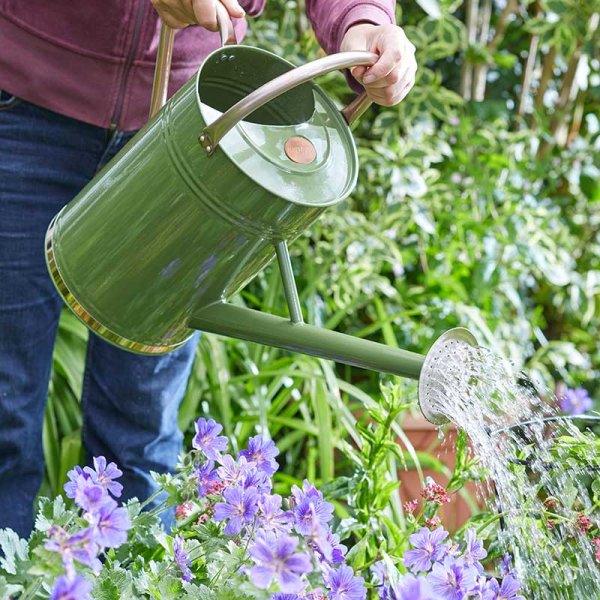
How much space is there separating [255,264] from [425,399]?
0.71ft

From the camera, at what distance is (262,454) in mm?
852

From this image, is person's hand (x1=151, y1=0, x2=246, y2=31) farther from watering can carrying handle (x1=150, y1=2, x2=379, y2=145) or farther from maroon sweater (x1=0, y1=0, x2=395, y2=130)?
maroon sweater (x1=0, y1=0, x2=395, y2=130)

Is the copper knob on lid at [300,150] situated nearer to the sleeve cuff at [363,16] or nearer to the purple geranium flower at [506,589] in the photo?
the sleeve cuff at [363,16]

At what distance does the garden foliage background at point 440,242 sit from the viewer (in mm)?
1793

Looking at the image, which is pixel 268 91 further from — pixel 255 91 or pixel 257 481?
pixel 257 481

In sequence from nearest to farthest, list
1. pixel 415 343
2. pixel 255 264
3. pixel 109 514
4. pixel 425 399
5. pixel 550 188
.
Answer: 1. pixel 109 514
2. pixel 425 399
3. pixel 255 264
4. pixel 415 343
5. pixel 550 188

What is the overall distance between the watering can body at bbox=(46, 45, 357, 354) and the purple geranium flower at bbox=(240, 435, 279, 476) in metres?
0.14

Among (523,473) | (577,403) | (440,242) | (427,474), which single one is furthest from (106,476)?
(440,242)

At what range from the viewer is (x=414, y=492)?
70.3 inches

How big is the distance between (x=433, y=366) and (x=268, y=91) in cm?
26

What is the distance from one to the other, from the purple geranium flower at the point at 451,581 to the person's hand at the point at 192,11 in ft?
1.70

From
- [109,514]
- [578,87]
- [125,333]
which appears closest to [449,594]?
[109,514]

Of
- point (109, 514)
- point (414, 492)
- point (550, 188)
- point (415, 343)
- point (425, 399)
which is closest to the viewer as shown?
point (109, 514)

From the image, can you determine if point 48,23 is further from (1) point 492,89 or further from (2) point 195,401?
(1) point 492,89
